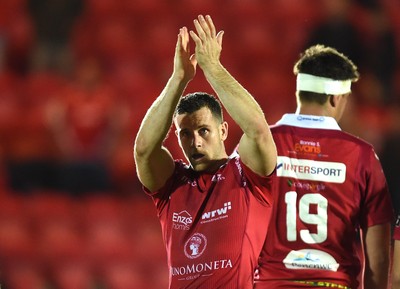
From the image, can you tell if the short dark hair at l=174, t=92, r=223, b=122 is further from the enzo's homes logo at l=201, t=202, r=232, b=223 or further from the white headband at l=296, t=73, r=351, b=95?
the white headband at l=296, t=73, r=351, b=95

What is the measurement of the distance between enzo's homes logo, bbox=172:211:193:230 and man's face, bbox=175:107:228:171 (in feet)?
0.69

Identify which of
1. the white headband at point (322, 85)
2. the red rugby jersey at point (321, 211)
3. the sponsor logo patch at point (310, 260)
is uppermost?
the white headband at point (322, 85)

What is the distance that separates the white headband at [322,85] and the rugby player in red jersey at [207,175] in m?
0.65

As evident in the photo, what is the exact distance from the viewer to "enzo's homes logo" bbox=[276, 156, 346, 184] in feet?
16.5

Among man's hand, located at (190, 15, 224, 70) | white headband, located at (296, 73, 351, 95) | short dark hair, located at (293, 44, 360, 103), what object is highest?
man's hand, located at (190, 15, 224, 70)

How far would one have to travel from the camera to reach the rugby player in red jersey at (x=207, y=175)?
4414 millimetres

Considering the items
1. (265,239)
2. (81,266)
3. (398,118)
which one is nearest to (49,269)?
(81,266)

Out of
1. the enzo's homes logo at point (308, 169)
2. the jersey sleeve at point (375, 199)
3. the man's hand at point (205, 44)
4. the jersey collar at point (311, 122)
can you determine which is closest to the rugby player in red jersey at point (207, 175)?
the man's hand at point (205, 44)

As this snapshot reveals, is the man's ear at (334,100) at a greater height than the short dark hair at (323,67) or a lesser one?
lesser

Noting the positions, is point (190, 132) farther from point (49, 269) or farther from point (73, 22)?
point (73, 22)

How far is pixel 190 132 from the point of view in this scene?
4684 millimetres

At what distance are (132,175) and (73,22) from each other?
2.39 m

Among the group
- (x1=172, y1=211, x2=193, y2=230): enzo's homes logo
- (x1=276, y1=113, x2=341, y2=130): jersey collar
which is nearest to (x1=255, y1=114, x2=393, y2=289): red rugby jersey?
(x1=276, y1=113, x2=341, y2=130): jersey collar

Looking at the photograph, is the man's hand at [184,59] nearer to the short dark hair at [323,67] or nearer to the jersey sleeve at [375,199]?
the short dark hair at [323,67]
